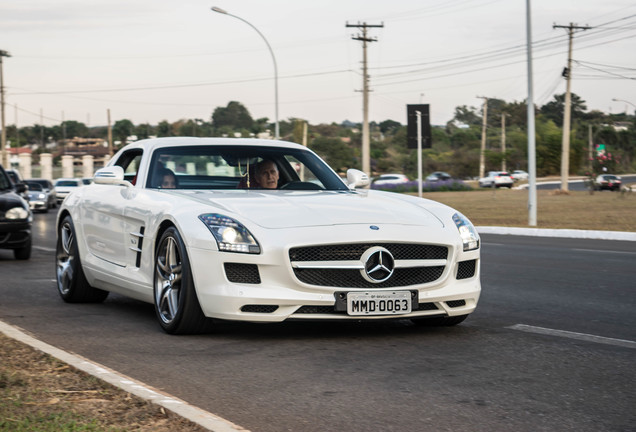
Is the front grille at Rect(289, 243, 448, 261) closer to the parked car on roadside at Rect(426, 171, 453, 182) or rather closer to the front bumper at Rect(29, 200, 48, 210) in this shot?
the front bumper at Rect(29, 200, 48, 210)

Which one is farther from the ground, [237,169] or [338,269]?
[237,169]

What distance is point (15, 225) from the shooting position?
1434cm

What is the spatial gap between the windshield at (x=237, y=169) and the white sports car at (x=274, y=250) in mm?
14

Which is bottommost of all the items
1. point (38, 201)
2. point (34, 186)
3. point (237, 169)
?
point (38, 201)

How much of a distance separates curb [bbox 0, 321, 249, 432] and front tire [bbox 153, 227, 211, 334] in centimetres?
92

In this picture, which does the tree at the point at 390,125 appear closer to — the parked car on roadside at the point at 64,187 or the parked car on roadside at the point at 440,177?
the parked car on roadside at the point at 440,177

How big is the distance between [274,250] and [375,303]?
74 centimetres

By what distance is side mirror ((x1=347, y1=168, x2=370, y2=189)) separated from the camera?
27.0 ft

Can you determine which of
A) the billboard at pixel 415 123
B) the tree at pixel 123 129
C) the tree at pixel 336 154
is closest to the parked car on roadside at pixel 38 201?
the billboard at pixel 415 123

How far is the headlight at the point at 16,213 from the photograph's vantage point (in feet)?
47.2

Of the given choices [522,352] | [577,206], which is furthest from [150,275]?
[577,206]

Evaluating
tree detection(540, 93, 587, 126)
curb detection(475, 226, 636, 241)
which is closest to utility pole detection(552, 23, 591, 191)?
curb detection(475, 226, 636, 241)

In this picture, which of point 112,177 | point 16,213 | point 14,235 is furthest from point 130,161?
point 16,213

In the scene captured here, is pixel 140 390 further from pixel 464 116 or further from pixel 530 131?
pixel 464 116
